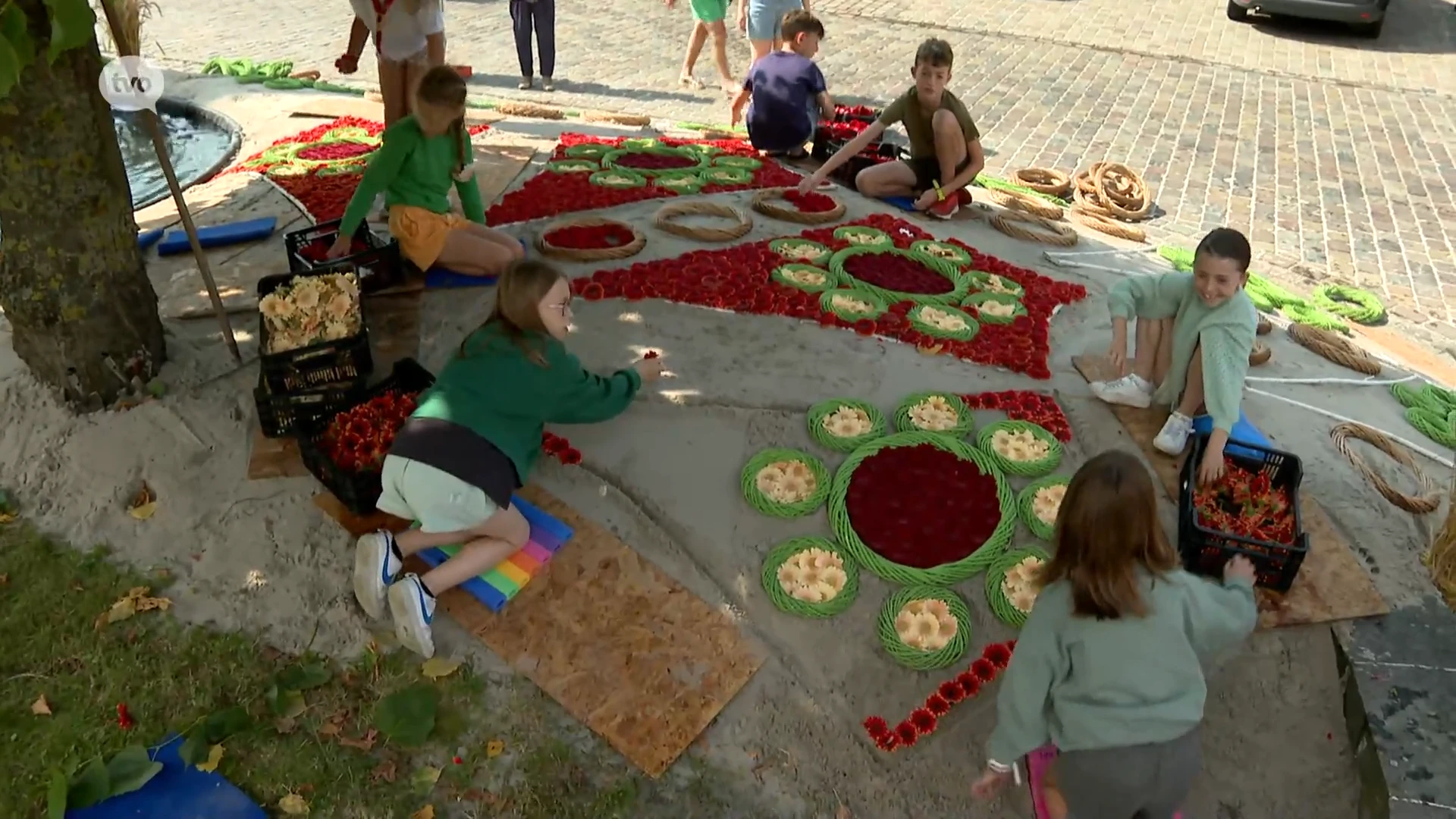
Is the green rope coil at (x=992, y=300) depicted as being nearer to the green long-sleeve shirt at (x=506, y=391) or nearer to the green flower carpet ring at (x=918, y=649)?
the green flower carpet ring at (x=918, y=649)

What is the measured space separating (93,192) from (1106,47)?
13.6 metres

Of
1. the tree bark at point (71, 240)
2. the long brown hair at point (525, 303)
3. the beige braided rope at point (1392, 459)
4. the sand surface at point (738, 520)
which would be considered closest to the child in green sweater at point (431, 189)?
Answer: the sand surface at point (738, 520)

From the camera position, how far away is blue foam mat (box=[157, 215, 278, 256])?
5820 mm

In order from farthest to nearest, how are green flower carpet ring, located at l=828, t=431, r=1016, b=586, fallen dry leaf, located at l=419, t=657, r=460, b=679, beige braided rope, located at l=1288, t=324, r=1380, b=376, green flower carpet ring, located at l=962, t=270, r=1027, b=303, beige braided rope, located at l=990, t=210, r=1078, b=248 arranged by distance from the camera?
1. beige braided rope, located at l=990, t=210, r=1078, b=248
2. green flower carpet ring, located at l=962, t=270, r=1027, b=303
3. beige braided rope, located at l=1288, t=324, r=1380, b=376
4. green flower carpet ring, located at l=828, t=431, r=1016, b=586
5. fallen dry leaf, located at l=419, t=657, r=460, b=679

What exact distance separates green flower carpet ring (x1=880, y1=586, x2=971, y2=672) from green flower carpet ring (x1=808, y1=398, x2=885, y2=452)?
782 mm

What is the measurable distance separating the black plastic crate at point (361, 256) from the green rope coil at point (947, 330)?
9.44 feet

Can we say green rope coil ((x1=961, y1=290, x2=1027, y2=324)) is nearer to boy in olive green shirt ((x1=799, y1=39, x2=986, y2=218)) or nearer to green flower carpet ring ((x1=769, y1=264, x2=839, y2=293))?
green flower carpet ring ((x1=769, y1=264, x2=839, y2=293))

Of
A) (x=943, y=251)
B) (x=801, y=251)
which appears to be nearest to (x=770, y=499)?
(x=801, y=251)

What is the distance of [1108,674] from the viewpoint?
2.71m

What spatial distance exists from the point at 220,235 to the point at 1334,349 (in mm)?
6735

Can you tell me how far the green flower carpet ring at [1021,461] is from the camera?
164 inches

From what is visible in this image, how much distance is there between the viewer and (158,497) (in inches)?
158

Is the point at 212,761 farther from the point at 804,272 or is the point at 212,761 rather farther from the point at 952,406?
the point at 804,272

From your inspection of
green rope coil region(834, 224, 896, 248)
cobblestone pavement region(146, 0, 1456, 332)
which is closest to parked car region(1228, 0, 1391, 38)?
cobblestone pavement region(146, 0, 1456, 332)
